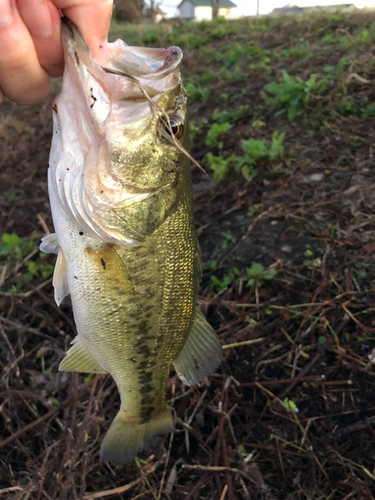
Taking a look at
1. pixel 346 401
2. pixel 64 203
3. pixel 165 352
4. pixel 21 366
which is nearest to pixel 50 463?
pixel 21 366

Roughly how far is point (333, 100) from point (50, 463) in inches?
177

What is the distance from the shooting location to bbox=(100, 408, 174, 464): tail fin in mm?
1642

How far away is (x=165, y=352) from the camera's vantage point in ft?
5.28

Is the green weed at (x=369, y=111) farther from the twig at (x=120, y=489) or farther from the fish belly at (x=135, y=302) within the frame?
the twig at (x=120, y=489)

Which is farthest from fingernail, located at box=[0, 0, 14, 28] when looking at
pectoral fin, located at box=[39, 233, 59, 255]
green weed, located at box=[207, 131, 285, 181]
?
green weed, located at box=[207, 131, 285, 181]

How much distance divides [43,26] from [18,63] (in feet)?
0.61

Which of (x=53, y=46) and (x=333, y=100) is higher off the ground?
(x=53, y=46)

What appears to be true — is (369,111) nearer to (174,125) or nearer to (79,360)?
(174,125)

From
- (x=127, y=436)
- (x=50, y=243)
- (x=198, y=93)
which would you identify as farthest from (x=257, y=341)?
(x=198, y=93)

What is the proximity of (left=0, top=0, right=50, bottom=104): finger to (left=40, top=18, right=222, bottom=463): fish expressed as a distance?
17 cm

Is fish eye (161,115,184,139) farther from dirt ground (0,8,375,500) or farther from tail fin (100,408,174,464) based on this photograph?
dirt ground (0,8,375,500)

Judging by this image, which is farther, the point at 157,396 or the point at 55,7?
the point at 157,396

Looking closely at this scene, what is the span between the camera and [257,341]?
2.45 m

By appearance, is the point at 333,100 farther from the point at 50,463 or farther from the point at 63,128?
the point at 50,463
